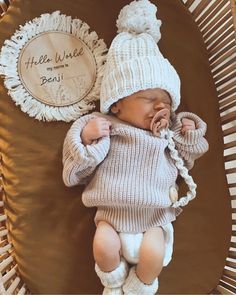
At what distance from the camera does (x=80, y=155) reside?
3.53ft

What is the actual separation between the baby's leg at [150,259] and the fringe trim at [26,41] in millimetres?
392

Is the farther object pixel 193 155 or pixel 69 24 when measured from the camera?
pixel 69 24

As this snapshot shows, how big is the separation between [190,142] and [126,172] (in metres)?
0.17

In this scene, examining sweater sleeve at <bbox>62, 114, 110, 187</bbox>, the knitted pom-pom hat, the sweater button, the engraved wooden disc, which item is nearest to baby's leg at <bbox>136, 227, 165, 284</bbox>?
the sweater button

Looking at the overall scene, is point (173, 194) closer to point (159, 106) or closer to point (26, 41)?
point (159, 106)

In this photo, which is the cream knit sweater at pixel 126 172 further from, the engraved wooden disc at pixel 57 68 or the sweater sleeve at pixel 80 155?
the engraved wooden disc at pixel 57 68

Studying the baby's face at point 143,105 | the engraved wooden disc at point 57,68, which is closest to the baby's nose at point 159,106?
the baby's face at point 143,105

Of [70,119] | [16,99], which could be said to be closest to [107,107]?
[70,119]

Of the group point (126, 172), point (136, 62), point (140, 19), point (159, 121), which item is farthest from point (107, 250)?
point (140, 19)

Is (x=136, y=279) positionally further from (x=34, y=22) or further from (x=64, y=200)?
(x=34, y=22)

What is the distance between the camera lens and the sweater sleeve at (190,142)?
115cm

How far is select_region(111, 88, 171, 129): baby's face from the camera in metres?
1.11

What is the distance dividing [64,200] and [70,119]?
21 cm

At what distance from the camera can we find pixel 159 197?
43.8 inches
